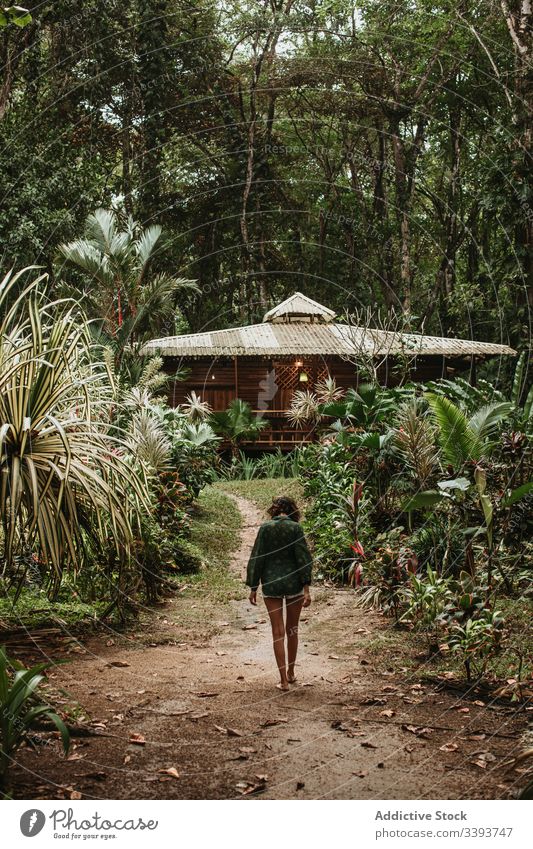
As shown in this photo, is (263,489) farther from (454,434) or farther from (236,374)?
(236,374)

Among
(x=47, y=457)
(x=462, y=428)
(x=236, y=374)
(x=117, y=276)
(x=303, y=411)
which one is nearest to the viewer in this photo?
(x=47, y=457)

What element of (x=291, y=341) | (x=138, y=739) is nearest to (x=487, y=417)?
(x=138, y=739)

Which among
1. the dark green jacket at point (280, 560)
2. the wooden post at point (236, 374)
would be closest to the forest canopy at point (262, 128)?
the wooden post at point (236, 374)

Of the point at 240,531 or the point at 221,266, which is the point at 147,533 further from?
the point at 221,266

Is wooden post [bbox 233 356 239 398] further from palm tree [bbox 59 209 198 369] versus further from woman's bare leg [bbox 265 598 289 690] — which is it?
woman's bare leg [bbox 265 598 289 690]

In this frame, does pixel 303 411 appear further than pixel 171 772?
Yes

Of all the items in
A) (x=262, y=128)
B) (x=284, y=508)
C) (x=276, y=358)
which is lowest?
(x=284, y=508)

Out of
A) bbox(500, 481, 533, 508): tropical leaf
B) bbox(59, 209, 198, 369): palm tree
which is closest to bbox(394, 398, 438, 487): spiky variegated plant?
bbox(500, 481, 533, 508): tropical leaf

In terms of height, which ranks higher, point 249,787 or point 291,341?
point 291,341

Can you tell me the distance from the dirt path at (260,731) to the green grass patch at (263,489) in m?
4.06

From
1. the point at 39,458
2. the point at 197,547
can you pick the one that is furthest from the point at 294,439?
the point at 39,458

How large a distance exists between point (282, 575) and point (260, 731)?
36.7 inches

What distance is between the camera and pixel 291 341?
14.5 meters

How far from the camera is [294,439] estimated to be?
1381 centimetres
